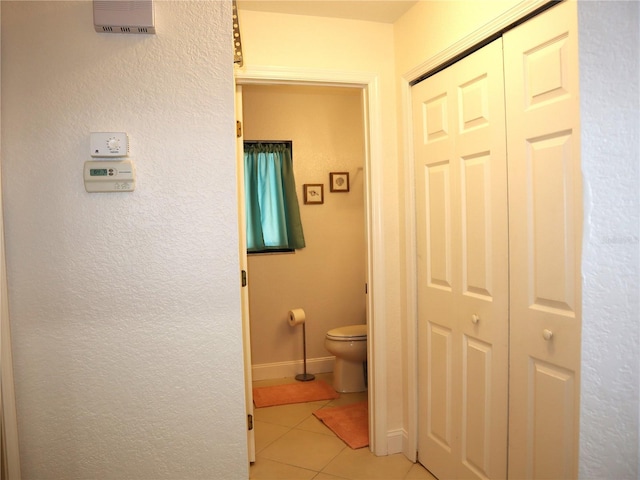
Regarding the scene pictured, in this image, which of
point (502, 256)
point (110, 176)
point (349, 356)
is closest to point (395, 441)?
point (349, 356)

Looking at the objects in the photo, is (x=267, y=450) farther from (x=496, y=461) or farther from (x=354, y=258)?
(x=354, y=258)

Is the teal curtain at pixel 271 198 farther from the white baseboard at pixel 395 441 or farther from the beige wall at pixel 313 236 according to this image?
the white baseboard at pixel 395 441

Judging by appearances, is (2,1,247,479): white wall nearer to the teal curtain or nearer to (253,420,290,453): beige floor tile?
(253,420,290,453): beige floor tile

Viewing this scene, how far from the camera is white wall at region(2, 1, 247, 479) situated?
1401 millimetres

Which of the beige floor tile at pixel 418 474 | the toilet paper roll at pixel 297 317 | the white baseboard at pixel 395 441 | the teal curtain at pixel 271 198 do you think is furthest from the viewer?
the teal curtain at pixel 271 198

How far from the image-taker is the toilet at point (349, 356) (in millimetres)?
3521

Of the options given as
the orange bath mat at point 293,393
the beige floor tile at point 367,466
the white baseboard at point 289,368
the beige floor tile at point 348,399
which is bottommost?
the beige floor tile at point 348,399

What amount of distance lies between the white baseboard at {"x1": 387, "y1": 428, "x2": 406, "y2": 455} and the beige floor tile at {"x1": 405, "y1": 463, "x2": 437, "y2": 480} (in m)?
0.15

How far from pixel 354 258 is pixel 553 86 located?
2.71m

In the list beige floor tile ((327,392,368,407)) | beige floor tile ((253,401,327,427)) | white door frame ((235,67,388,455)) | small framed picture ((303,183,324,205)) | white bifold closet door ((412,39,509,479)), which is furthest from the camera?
small framed picture ((303,183,324,205))

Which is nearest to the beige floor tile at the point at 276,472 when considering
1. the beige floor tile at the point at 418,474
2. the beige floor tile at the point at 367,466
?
the beige floor tile at the point at 367,466

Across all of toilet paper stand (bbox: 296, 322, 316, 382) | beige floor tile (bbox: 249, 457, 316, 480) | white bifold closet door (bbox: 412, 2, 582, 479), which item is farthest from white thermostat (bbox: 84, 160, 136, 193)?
toilet paper stand (bbox: 296, 322, 316, 382)

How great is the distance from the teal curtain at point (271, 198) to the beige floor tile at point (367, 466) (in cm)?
182

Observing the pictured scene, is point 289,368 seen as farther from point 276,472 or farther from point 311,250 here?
point 276,472
